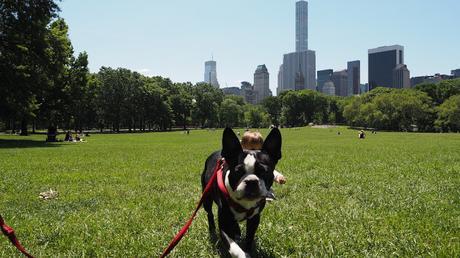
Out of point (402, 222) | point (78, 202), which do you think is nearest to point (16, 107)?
point (78, 202)

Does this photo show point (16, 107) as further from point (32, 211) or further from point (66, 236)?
point (66, 236)

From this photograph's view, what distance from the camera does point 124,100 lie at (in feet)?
350

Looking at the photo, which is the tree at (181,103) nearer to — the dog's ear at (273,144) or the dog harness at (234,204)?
the dog harness at (234,204)

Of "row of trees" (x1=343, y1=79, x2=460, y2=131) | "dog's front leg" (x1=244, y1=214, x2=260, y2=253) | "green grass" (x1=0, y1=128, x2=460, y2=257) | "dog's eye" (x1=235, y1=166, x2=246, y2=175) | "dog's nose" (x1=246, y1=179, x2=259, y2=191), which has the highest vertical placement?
"row of trees" (x1=343, y1=79, x2=460, y2=131)

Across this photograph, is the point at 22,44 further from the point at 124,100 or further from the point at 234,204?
the point at 124,100

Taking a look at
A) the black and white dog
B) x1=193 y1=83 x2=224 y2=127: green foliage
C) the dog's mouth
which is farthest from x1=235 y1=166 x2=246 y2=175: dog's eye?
x1=193 y1=83 x2=224 y2=127: green foliage

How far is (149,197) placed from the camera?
10039mm

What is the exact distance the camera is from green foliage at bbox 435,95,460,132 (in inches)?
3863

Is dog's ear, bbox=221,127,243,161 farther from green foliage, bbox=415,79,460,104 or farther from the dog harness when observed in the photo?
green foliage, bbox=415,79,460,104

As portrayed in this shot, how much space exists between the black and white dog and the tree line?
36959mm

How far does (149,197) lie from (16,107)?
36.0 metres

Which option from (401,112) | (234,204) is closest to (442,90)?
(401,112)

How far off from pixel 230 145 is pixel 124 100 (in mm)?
106322

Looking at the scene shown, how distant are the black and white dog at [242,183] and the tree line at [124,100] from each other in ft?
121
